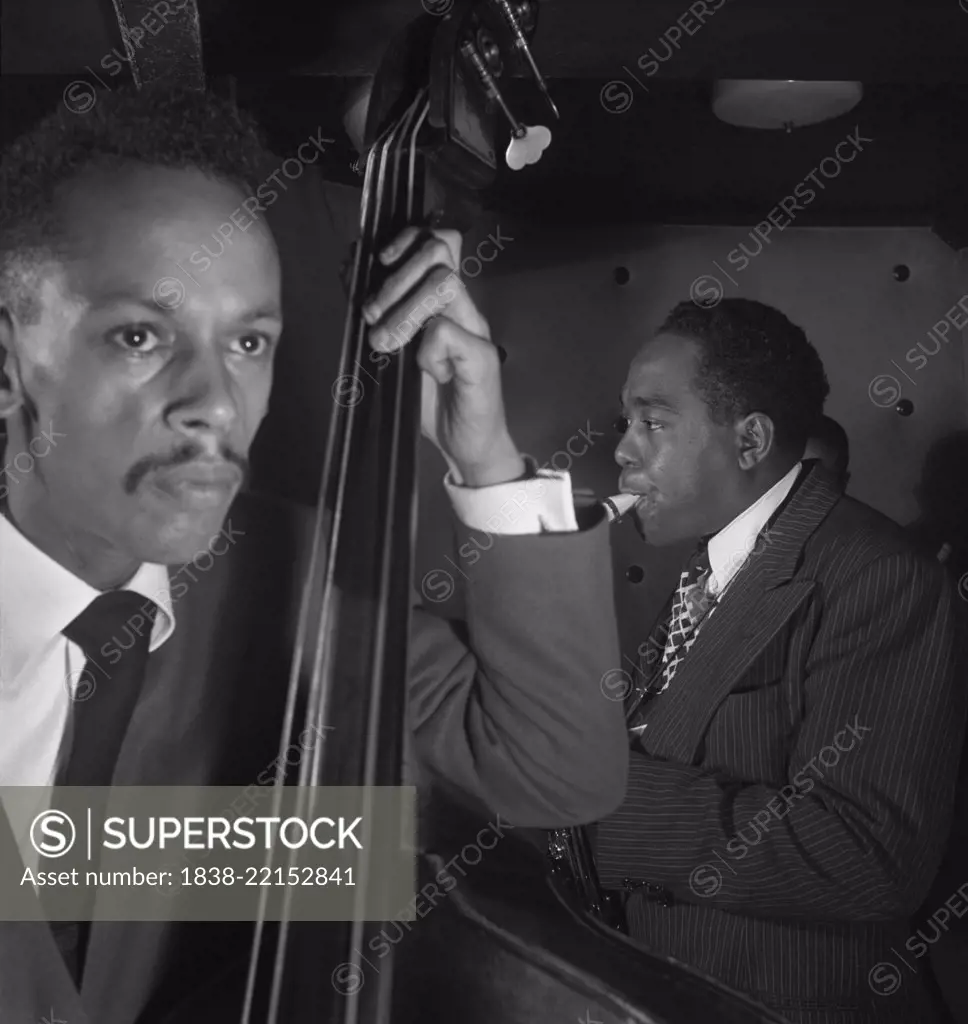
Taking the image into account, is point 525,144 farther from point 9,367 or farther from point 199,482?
point 9,367

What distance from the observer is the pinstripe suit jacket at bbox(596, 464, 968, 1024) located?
1089mm

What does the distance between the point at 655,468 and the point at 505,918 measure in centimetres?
50

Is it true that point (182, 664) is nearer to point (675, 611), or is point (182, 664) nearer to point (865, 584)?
point (675, 611)

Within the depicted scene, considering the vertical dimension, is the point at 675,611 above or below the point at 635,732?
above

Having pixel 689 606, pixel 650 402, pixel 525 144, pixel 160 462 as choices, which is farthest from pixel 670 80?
pixel 160 462

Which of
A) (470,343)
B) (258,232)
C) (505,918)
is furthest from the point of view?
(258,232)

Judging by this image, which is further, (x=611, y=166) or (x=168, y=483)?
(x=611, y=166)

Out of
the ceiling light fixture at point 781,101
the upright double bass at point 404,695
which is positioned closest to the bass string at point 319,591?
the upright double bass at point 404,695

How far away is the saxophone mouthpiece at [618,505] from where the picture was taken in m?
1.18

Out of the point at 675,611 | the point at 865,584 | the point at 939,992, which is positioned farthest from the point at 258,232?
the point at 939,992

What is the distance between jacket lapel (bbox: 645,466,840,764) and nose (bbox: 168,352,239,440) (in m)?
0.55

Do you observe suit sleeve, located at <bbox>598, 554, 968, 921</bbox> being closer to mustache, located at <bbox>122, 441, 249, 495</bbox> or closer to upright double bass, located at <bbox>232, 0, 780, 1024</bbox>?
upright double bass, located at <bbox>232, 0, 780, 1024</bbox>

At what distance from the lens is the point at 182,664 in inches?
46.8

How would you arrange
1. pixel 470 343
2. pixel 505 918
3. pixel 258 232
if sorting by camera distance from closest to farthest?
pixel 505 918
pixel 470 343
pixel 258 232
